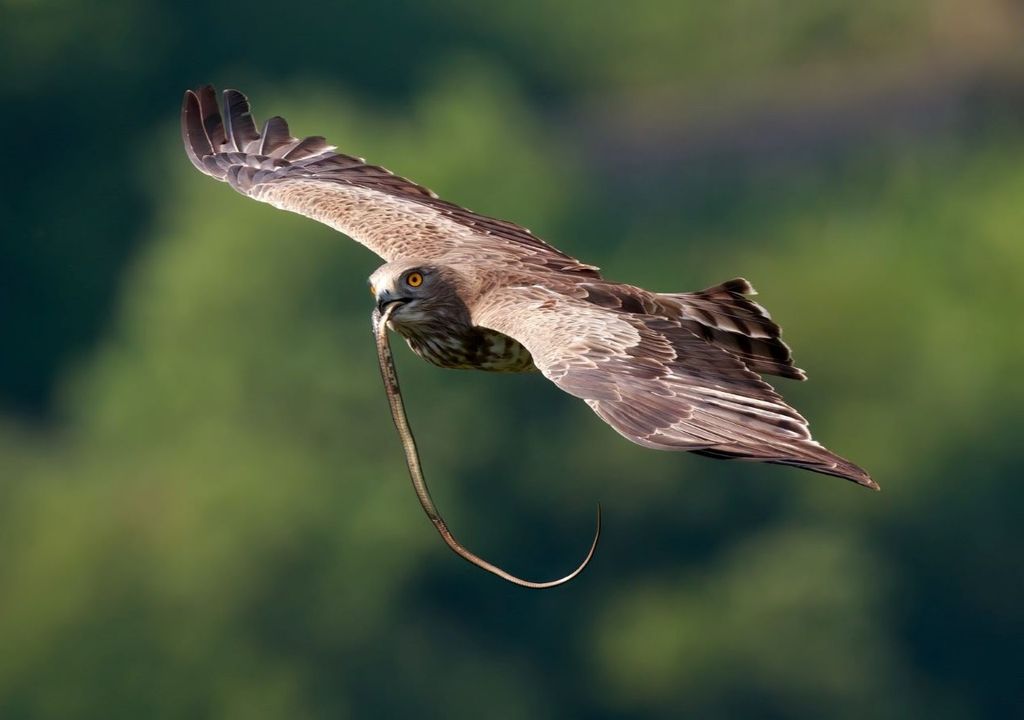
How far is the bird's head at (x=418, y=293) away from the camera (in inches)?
579

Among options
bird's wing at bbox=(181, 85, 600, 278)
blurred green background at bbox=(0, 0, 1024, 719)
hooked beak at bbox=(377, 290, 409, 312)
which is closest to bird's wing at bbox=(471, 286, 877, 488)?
hooked beak at bbox=(377, 290, 409, 312)

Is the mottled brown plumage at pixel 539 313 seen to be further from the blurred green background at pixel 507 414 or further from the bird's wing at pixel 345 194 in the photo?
the blurred green background at pixel 507 414

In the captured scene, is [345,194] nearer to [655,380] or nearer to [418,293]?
[418,293]

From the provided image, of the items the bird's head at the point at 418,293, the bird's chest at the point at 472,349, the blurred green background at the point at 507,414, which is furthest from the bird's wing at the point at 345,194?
the blurred green background at the point at 507,414

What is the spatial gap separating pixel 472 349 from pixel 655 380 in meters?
1.94

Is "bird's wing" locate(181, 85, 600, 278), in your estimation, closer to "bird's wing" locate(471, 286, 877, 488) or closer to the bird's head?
the bird's head

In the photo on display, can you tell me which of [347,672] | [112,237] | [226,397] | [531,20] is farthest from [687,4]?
[347,672]

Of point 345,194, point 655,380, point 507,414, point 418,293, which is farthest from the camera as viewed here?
point 507,414

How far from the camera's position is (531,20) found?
103688 mm

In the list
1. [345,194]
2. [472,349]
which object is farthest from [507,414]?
[472,349]

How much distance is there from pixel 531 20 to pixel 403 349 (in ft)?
159

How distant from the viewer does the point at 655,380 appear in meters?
13.1

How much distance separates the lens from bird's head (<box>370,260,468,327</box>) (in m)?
14.7

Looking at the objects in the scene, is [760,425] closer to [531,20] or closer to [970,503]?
[970,503]
